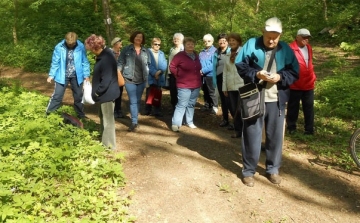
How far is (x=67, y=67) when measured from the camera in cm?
694

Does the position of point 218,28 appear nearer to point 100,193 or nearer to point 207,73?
point 207,73

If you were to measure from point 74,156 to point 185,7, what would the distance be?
16.2 metres

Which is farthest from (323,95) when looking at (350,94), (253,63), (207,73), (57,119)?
(57,119)

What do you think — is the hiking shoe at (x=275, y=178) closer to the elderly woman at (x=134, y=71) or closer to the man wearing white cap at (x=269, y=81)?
the man wearing white cap at (x=269, y=81)

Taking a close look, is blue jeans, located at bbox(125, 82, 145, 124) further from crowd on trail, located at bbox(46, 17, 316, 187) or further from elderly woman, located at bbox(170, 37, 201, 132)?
elderly woman, located at bbox(170, 37, 201, 132)

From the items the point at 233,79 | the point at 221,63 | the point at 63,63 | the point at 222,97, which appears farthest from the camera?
the point at 222,97

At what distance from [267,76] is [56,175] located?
10.1ft

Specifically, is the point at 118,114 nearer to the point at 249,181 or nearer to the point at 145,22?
the point at 249,181

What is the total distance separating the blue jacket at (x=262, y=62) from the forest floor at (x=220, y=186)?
1.50 m

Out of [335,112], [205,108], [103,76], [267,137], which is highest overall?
[103,76]

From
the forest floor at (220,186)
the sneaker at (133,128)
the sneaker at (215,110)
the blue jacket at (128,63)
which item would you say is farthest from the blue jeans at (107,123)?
the sneaker at (215,110)

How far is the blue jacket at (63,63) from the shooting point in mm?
6863

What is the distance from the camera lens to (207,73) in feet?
27.2

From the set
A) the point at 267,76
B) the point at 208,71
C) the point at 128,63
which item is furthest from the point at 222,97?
the point at 267,76
